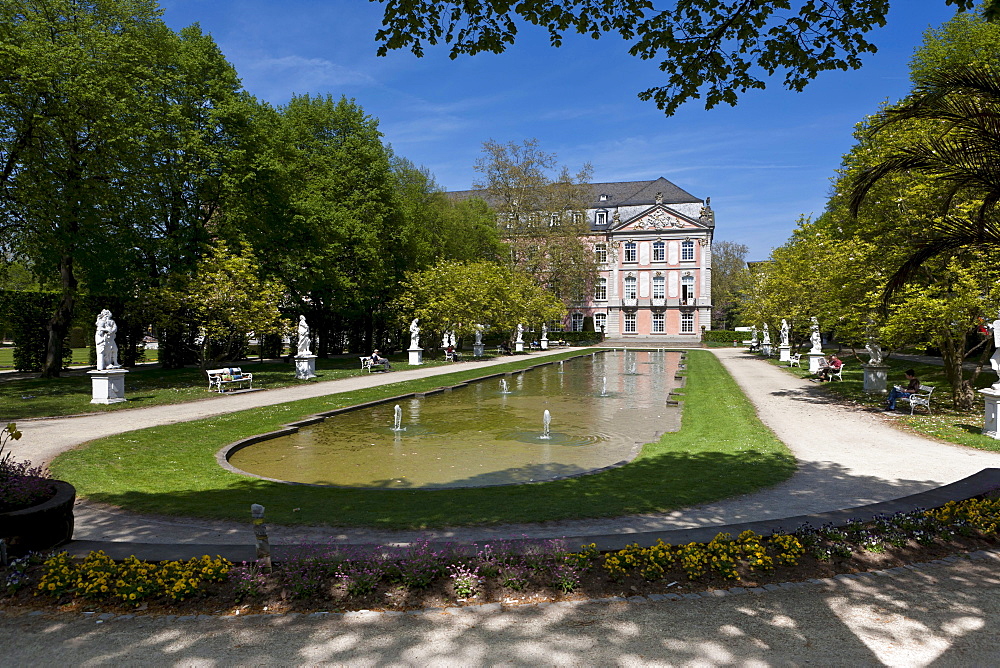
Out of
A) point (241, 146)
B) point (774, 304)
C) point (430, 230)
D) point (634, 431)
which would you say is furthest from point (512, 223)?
point (634, 431)

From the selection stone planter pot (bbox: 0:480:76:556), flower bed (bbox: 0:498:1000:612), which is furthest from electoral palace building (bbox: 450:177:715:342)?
stone planter pot (bbox: 0:480:76:556)

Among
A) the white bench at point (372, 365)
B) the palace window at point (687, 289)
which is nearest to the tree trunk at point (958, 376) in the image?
the white bench at point (372, 365)

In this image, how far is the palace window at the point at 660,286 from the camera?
7826cm

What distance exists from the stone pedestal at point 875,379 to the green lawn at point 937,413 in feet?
0.99

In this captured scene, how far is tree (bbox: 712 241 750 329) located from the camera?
3319 inches

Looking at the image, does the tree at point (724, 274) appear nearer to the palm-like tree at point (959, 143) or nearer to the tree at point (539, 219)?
the tree at point (539, 219)

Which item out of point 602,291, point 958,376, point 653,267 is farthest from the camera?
point 602,291

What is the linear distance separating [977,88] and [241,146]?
89.2 ft

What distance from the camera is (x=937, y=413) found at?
52.2ft

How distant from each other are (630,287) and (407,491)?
243 feet

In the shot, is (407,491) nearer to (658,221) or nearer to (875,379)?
(875,379)

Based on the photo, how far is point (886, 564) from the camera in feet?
18.8

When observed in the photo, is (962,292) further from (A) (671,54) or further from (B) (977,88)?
(A) (671,54)

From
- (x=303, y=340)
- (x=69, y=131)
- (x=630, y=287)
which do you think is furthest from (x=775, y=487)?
(x=630, y=287)
